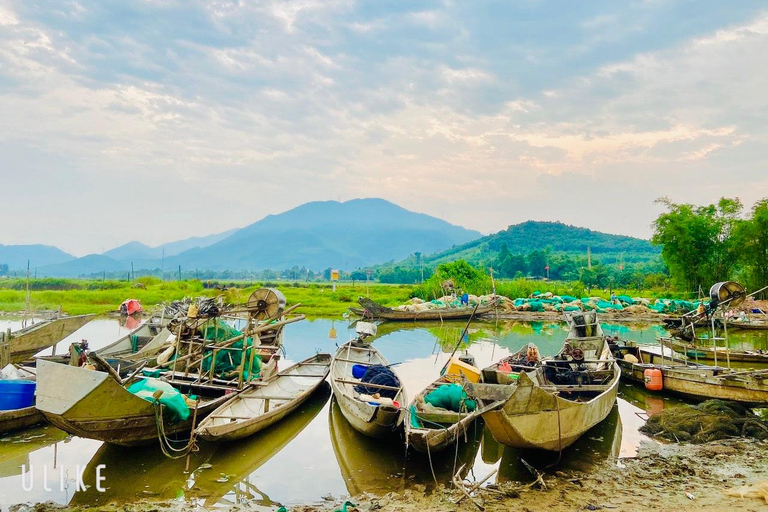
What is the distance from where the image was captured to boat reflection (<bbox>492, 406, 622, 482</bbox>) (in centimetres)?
773

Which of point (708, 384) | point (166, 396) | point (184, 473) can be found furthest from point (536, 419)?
point (708, 384)

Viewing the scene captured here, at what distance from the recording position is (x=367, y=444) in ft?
A: 29.8

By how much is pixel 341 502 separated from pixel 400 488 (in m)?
0.87

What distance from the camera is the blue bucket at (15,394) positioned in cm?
882

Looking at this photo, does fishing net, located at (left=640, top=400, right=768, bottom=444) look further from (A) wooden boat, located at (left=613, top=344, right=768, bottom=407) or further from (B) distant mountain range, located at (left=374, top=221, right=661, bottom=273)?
(B) distant mountain range, located at (left=374, top=221, right=661, bottom=273)

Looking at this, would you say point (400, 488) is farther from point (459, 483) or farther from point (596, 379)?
point (596, 379)

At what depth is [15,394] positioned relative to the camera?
8.88m

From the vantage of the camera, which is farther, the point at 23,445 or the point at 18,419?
the point at 18,419

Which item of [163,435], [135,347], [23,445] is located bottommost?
[23,445]

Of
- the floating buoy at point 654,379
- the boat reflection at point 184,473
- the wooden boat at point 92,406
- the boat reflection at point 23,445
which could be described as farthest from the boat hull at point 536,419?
the boat reflection at point 23,445

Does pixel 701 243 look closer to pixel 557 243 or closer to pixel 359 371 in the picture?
pixel 359 371

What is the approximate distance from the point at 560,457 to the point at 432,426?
2040 mm

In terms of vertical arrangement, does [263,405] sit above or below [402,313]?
below

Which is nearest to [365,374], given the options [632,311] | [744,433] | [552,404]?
Result: [552,404]
